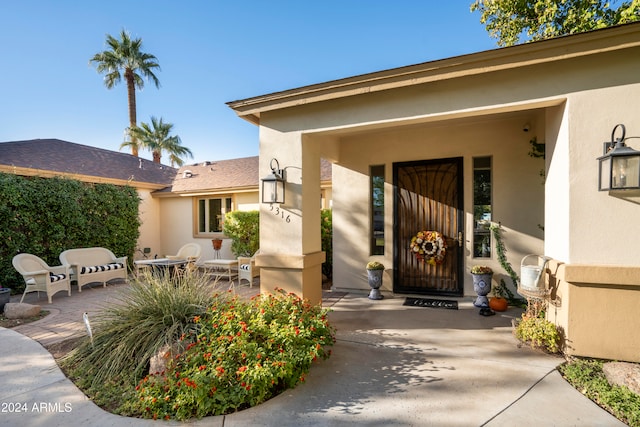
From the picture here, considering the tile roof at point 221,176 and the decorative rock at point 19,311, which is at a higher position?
the tile roof at point 221,176

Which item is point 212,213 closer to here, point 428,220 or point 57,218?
point 57,218

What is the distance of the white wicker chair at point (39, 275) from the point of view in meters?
5.86

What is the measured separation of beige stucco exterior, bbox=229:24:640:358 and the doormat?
55 cm

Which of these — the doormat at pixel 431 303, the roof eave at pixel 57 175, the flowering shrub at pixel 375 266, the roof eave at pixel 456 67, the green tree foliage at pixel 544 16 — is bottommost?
the doormat at pixel 431 303

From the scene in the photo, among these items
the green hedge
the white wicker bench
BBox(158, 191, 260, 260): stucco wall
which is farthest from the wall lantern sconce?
the green hedge

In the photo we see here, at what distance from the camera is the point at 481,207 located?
5320mm

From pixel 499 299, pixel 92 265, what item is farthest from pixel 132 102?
pixel 499 299

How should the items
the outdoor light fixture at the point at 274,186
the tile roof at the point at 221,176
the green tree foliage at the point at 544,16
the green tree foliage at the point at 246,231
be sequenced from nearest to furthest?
the outdoor light fixture at the point at 274,186 < the green tree foliage at the point at 544,16 < the green tree foliage at the point at 246,231 < the tile roof at the point at 221,176

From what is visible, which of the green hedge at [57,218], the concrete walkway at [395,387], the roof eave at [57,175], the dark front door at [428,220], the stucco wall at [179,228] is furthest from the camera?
the stucco wall at [179,228]

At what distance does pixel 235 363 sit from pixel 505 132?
536 centimetres

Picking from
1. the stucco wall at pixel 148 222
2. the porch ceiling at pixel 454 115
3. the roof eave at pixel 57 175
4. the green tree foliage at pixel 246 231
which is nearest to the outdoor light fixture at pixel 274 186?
the porch ceiling at pixel 454 115

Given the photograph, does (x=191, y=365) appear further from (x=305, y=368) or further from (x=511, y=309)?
(x=511, y=309)

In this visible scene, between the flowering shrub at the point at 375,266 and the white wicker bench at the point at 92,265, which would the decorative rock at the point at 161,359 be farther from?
the white wicker bench at the point at 92,265

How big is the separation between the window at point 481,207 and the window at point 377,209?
5.38 ft
